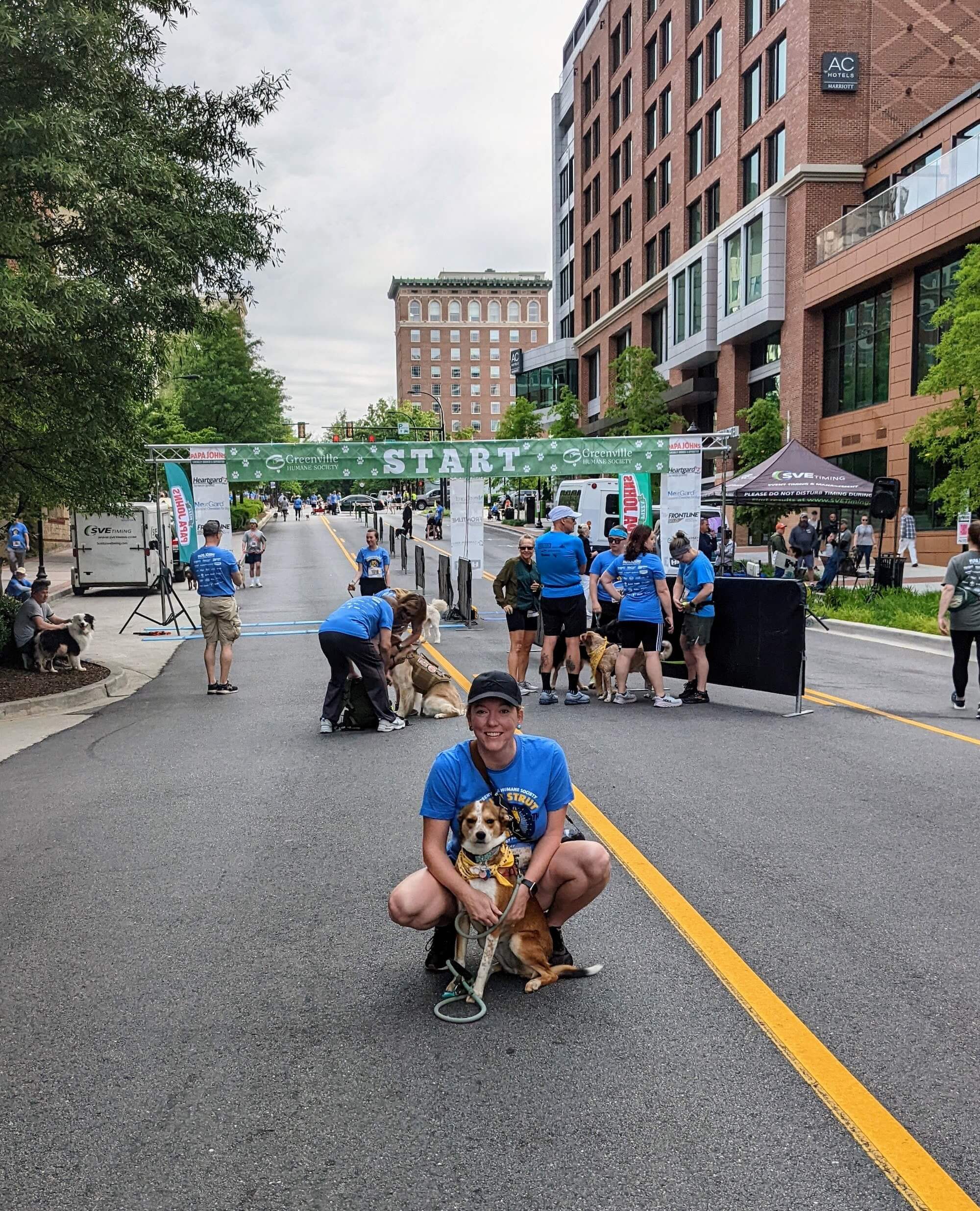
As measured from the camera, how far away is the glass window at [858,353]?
33.5 m

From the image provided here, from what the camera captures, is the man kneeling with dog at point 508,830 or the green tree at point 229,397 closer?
the man kneeling with dog at point 508,830

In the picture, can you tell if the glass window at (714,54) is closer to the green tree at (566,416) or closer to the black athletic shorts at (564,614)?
the green tree at (566,416)

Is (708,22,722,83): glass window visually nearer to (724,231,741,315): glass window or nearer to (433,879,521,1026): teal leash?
(724,231,741,315): glass window

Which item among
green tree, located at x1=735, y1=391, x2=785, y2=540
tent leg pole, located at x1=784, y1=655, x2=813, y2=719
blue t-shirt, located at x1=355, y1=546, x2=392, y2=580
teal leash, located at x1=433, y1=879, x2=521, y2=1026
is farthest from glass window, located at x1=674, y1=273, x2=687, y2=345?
teal leash, located at x1=433, y1=879, x2=521, y2=1026

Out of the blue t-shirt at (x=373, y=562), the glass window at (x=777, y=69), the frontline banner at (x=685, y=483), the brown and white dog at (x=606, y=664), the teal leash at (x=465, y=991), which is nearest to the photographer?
the teal leash at (x=465, y=991)

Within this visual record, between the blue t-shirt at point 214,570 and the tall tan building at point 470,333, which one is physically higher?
the tall tan building at point 470,333

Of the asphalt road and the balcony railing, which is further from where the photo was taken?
the balcony railing

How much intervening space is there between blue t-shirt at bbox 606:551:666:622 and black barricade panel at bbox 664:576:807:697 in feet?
2.81

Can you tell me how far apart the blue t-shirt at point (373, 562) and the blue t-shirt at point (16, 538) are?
38.4 feet

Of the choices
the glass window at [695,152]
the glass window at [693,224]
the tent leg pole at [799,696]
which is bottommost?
the tent leg pole at [799,696]

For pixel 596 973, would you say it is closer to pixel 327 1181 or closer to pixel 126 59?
pixel 327 1181

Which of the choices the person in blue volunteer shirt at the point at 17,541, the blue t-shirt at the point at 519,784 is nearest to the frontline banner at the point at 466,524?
the person in blue volunteer shirt at the point at 17,541

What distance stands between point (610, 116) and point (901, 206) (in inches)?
1390

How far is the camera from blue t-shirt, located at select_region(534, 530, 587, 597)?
1053cm
